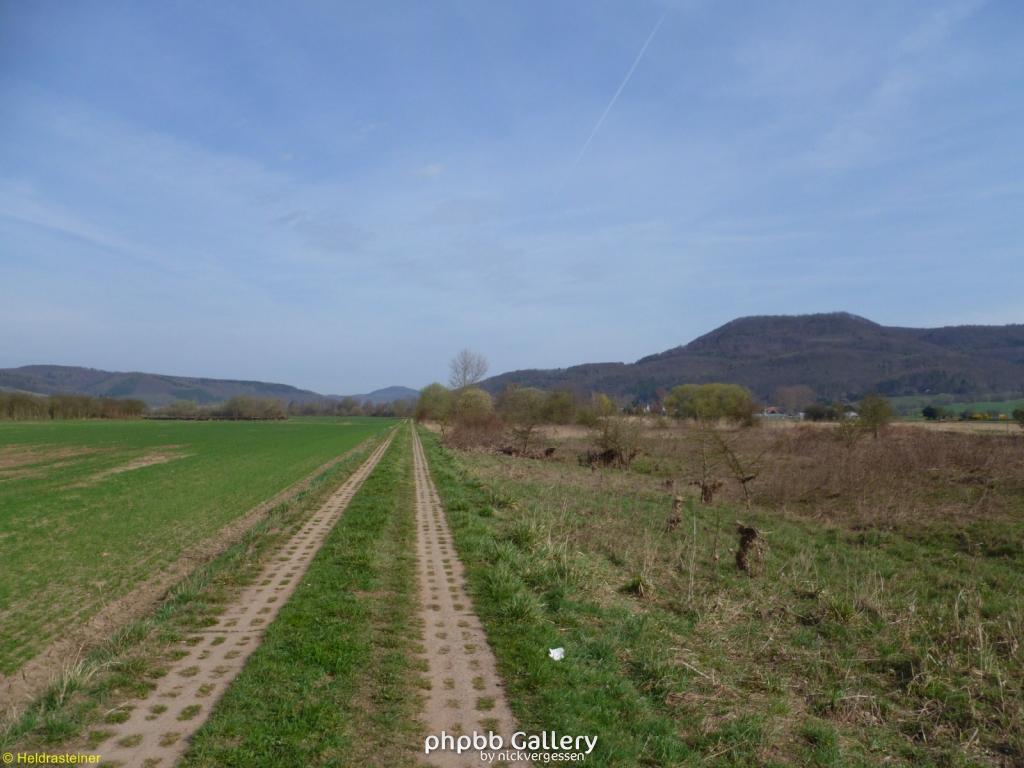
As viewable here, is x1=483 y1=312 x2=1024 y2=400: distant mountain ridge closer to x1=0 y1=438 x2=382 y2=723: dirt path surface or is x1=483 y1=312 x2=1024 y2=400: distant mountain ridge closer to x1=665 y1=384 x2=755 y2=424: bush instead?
x1=665 y1=384 x2=755 y2=424: bush

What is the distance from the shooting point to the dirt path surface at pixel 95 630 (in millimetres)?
6137

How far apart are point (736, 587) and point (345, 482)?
1646cm

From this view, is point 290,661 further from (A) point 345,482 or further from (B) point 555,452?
(B) point 555,452

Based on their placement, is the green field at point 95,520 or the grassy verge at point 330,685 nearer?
the grassy verge at point 330,685

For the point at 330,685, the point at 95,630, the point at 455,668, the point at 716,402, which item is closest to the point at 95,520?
the point at 95,630

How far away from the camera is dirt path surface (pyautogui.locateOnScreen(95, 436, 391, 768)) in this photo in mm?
4230

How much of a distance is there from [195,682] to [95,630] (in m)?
3.81

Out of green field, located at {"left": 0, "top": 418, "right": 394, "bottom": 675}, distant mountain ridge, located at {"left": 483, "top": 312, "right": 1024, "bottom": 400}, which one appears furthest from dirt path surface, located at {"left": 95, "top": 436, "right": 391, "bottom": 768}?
distant mountain ridge, located at {"left": 483, "top": 312, "right": 1024, "bottom": 400}

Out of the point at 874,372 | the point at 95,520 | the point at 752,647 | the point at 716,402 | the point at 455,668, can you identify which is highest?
the point at 874,372

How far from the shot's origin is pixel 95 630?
26.3 ft

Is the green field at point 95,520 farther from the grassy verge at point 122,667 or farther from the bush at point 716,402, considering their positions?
the bush at point 716,402

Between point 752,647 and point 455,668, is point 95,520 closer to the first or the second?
point 455,668

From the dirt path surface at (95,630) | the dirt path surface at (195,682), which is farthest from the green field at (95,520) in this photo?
the dirt path surface at (195,682)

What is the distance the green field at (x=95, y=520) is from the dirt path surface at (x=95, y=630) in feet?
0.65
